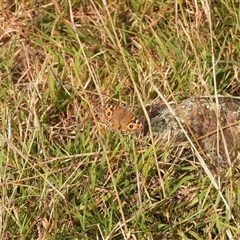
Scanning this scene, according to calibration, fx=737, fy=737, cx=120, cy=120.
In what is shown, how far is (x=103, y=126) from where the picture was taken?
2.89m

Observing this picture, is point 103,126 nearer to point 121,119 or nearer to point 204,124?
point 121,119

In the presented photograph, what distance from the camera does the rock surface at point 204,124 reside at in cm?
284

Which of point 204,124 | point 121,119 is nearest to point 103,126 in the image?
point 121,119

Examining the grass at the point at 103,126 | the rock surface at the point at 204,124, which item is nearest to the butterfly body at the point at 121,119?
the grass at the point at 103,126

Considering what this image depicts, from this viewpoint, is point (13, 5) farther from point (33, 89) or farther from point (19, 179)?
point (19, 179)

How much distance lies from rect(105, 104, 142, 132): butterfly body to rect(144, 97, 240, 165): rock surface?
0.14 m

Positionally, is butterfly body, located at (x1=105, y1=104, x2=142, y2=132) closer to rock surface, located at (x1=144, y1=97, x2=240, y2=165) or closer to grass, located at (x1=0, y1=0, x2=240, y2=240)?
grass, located at (x1=0, y1=0, x2=240, y2=240)

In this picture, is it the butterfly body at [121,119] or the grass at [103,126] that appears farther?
the butterfly body at [121,119]

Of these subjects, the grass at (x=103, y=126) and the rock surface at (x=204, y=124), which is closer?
A: the grass at (x=103, y=126)

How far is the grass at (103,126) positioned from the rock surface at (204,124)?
0.21 feet

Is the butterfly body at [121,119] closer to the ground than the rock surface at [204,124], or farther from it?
farther from it

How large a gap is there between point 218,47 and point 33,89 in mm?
862

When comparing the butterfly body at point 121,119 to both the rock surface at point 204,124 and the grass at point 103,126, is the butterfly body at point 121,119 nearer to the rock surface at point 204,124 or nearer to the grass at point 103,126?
the grass at point 103,126

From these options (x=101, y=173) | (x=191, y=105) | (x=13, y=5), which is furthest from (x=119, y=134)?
(x=13, y=5)
